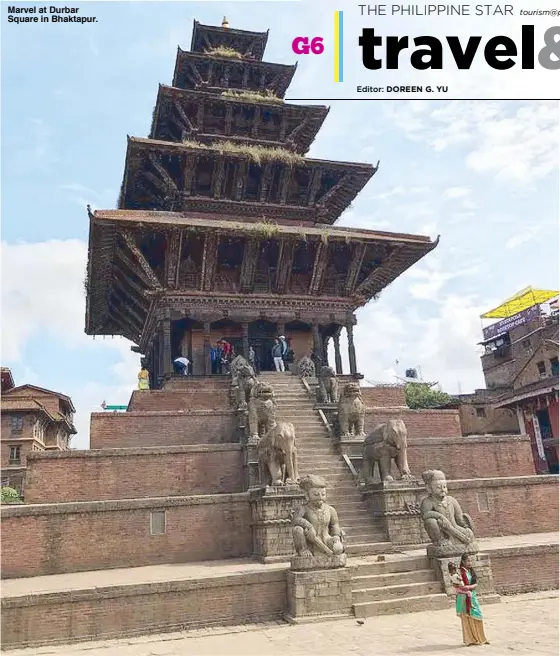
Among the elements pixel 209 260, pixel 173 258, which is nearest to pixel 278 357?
pixel 209 260

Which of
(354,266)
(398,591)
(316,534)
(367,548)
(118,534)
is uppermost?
(354,266)

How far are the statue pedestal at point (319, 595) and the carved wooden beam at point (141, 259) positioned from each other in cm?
1202

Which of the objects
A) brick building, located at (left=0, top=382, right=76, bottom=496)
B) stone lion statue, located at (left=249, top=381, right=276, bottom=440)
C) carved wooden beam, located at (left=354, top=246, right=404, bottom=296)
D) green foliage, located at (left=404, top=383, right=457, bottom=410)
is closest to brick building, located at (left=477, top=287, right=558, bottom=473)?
green foliage, located at (left=404, top=383, right=457, bottom=410)

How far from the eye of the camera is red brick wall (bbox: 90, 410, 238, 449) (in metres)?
14.2

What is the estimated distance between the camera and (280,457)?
11500 mm

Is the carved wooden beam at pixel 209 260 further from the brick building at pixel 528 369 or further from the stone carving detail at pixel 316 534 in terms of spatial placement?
the brick building at pixel 528 369

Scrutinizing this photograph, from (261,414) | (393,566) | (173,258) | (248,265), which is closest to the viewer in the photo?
(393,566)

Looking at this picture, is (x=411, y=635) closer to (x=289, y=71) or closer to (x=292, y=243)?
(x=292, y=243)

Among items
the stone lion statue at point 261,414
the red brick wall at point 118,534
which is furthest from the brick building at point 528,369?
the red brick wall at point 118,534

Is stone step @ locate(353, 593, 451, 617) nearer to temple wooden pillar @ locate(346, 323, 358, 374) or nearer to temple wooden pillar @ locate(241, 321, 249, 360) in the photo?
temple wooden pillar @ locate(346, 323, 358, 374)

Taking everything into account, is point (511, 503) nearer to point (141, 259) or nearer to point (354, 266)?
point (354, 266)

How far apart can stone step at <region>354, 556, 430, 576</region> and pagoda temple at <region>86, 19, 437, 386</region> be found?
9.90 meters

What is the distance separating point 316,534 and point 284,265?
1227 cm

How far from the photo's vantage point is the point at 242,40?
27938 mm
